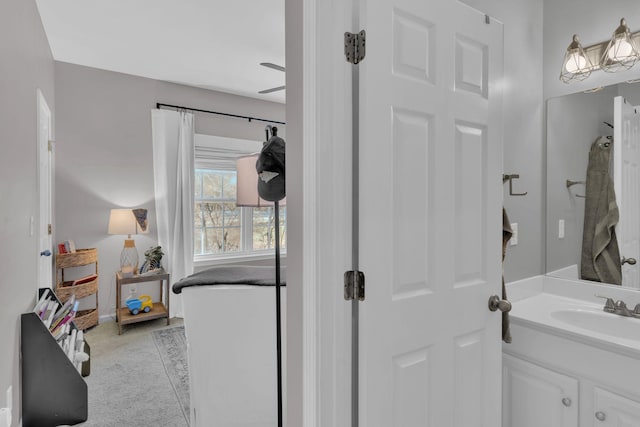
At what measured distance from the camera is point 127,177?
4.02 meters

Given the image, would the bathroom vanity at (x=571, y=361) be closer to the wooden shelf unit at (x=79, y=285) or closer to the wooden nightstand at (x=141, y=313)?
the wooden nightstand at (x=141, y=313)

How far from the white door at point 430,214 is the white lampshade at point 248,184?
2.33ft

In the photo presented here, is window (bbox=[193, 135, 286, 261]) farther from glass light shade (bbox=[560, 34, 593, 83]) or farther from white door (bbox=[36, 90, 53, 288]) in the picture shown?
glass light shade (bbox=[560, 34, 593, 83])

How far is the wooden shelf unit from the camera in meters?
3.37

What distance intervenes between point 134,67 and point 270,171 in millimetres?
3247

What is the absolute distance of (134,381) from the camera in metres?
2.68

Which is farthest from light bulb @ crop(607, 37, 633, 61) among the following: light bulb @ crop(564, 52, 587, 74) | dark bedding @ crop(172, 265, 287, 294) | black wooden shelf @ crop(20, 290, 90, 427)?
black wooden shelf @ crop(20, 290, 90, 427)

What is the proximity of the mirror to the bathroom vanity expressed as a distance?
5.7 inches

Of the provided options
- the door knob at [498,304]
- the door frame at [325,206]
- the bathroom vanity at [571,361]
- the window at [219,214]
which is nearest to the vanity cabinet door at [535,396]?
the bathroom vanity at [571,361]

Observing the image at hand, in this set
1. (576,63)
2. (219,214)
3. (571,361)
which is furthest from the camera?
(219,214)

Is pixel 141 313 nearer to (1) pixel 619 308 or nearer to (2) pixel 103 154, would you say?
(2) pixel 103 154

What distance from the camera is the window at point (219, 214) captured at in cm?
459

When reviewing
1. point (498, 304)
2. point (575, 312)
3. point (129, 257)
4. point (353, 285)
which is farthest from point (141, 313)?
point (575, 312)

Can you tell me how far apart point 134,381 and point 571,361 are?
2.76 meters
